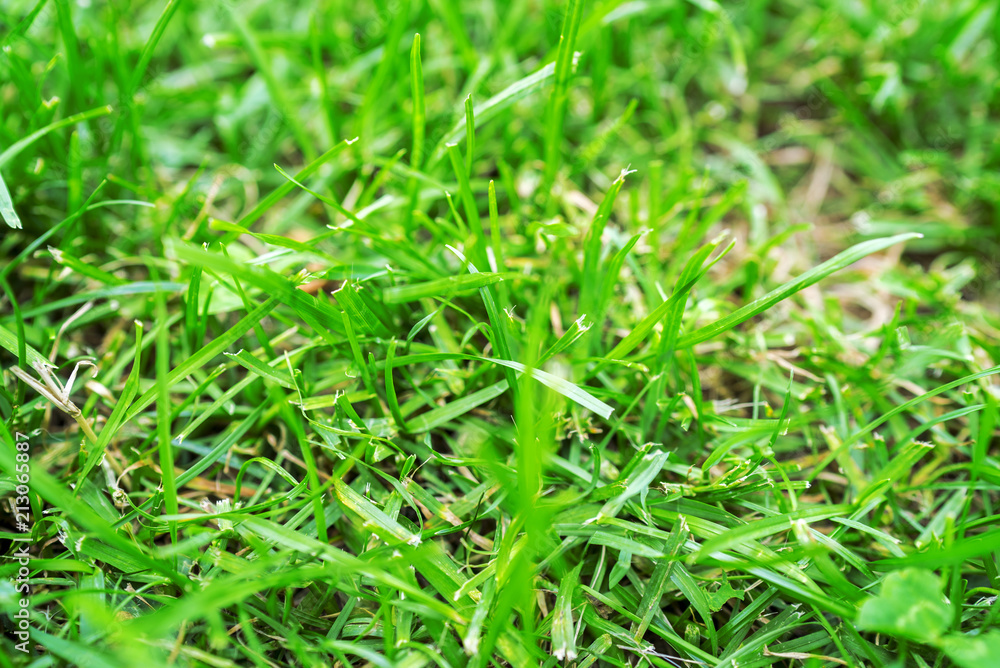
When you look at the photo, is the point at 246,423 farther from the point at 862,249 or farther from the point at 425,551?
the point at 862,249

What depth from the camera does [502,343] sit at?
4.20ft

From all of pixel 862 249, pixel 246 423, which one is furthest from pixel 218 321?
pixel 862 249

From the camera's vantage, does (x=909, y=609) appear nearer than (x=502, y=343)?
Yes

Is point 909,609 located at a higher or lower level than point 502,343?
lower

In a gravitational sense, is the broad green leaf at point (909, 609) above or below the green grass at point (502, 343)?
below

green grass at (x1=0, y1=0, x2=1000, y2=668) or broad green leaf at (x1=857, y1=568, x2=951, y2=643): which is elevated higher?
green grass at (x1=0, y1=0, x2=1000, y2=668)

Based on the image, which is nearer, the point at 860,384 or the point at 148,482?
the point at 148,482

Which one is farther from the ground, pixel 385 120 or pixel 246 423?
pixel 385 120

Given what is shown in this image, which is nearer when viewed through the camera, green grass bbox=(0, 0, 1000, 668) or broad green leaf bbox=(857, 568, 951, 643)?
broad green leaf bbox=(857, 568, 951, 643)

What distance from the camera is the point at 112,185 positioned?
1.70 meters

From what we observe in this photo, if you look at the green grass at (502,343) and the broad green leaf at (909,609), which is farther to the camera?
the green grass at (502,343)

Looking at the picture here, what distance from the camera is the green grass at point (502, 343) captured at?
1188mm

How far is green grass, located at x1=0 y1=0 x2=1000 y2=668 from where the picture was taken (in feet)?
3.90

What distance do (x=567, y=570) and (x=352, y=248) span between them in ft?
3.00
